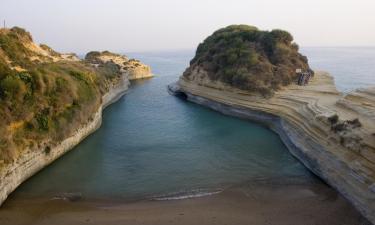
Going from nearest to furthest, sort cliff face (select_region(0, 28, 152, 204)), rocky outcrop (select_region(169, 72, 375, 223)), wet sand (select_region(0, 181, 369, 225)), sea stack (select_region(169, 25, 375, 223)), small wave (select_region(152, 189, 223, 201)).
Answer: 1. wet sand (select_region(0, 181, 369, 225))
2. rocky outcrop (select_region(169, 72, 375, 223))
3. small wave (select_region(152, 189, 223, 201))
4. sea stack (select_region(169, 25, 375, 223))
5. cliff face (select_region(0, 28, 152, 204))

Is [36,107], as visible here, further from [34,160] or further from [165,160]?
[165,160]

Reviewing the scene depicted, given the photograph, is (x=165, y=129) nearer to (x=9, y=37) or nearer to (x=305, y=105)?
(x=305, y=105)

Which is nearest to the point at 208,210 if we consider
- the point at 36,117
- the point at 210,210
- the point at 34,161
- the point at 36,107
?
the point at 210,210

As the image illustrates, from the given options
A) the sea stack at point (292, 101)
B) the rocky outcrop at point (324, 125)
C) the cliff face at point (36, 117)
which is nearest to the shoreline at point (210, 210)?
the rocky outcrop at point (324, 125)

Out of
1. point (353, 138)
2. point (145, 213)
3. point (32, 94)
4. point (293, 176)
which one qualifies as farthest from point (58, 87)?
point (353, 138)

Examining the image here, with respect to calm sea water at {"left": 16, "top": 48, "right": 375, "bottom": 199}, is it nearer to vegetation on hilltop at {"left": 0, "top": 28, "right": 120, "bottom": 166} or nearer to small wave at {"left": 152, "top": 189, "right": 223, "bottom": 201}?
small wave at {"left": 152, "top": 189, "right": 223, "bottom": 201}

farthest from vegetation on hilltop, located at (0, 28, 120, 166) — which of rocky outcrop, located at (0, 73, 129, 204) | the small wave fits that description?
the small wave
